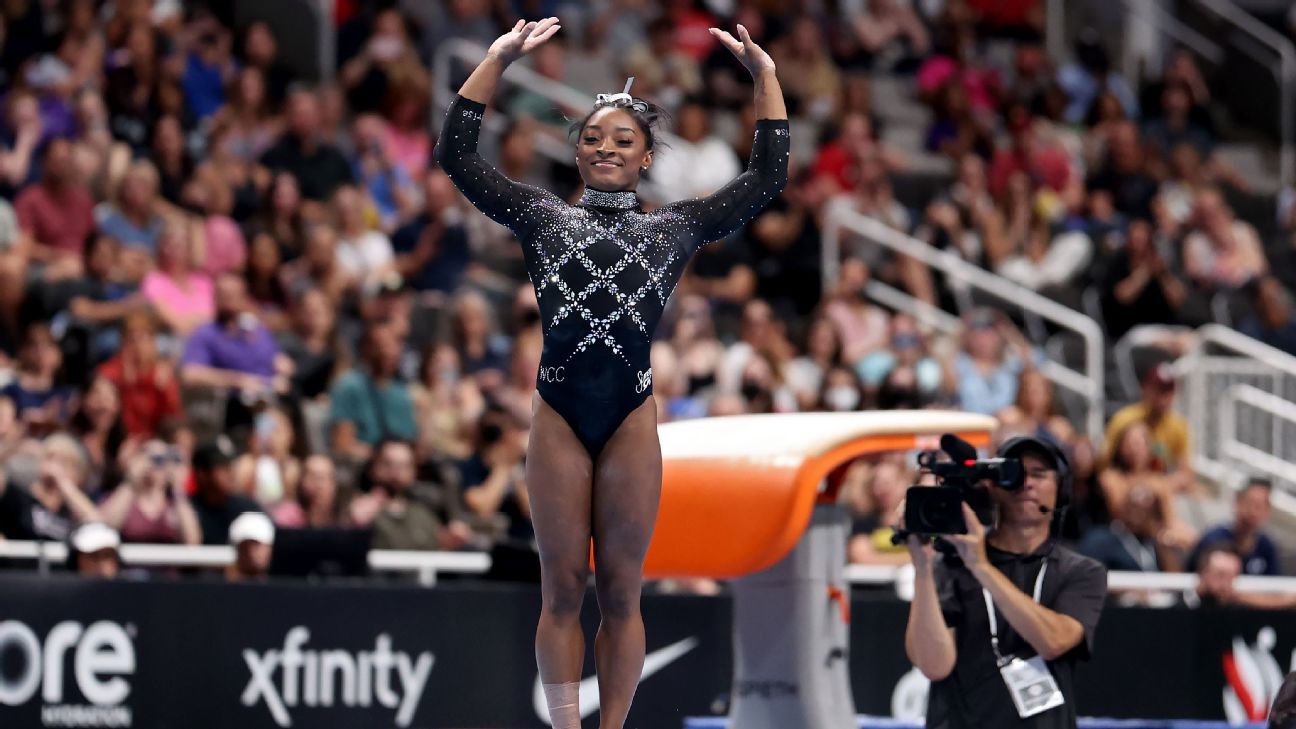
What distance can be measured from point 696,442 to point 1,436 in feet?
15.0

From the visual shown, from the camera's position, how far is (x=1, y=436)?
29.3 feet

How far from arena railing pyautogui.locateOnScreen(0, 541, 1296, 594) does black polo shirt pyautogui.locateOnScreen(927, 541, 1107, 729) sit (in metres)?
2.56

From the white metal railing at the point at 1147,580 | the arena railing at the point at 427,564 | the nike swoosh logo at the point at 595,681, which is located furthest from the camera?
the white metal railing at the point at 1147,580

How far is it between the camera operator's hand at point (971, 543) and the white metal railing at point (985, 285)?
7.24 metres

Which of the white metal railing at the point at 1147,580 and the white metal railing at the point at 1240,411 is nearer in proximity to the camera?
the white metal railing at the point at 1147,580

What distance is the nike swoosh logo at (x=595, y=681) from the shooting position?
320 inches

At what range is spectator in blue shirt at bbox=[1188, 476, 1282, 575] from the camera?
10.1m

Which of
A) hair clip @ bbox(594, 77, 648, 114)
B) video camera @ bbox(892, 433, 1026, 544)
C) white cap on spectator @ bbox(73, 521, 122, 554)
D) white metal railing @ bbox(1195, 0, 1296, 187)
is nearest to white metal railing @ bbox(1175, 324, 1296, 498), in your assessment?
white metal railing @ bbox(1195, 0, 1296, 187)

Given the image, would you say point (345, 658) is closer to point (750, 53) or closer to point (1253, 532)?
point (750, 53)

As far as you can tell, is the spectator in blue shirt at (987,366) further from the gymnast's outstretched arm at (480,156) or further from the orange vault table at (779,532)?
the gymnast's outstretched arm at (480,156)

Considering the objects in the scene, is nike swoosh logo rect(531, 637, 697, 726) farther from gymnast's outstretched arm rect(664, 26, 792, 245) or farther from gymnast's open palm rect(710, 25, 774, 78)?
gymnast's open palm rect(710, 25, 774, 78)

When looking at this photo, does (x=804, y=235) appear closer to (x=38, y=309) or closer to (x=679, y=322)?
(x=679, y=322)

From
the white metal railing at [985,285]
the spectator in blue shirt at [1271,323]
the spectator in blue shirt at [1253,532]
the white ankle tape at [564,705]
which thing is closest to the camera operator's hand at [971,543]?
the white ankle tape at [564,705]

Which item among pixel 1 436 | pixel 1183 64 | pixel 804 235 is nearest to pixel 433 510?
pixel 1 436
